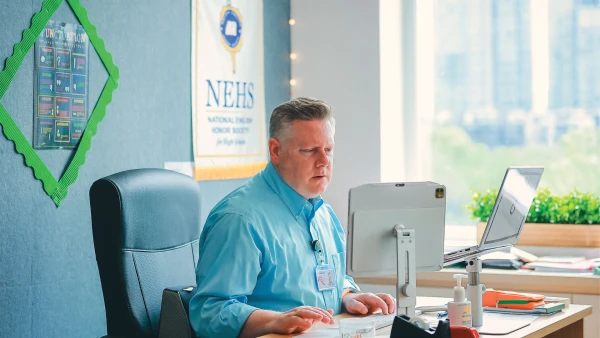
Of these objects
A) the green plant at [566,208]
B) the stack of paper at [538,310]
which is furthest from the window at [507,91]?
the stack of paper at [538,310]

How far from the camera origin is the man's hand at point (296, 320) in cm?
226

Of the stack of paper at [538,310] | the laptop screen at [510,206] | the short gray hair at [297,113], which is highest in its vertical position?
the short gray hair at [297,113]

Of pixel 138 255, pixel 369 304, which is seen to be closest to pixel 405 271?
pixel 369 304

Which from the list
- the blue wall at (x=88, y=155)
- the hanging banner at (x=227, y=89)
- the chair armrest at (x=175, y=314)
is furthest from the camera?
the hanging banner at (x=227, y=89)

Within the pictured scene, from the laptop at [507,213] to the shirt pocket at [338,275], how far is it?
1.16 feet

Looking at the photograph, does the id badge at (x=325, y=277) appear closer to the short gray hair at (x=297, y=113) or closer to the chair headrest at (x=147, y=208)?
the short gray hair at (x=297, y=113)

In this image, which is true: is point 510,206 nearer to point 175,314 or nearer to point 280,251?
point 280,251

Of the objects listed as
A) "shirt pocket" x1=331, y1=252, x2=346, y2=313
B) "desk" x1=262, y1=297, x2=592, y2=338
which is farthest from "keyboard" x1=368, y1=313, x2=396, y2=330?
"shirt pocket" x1=331, y1=252, x2=346, y2=313

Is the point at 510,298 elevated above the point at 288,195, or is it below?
below

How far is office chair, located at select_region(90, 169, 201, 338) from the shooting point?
2572 mm

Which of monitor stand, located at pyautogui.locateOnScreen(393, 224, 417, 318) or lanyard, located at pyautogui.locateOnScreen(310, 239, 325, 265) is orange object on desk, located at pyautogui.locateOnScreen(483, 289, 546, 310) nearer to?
monitor stand, located at pyautogui.locateOnScreen(393, 224, 417, 318)

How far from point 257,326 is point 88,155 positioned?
3.92 ft

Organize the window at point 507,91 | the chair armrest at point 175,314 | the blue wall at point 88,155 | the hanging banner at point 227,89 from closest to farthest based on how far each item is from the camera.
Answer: the chair armrest at point 175,314 < the blue wall at point 88,155 < the hanging banner at point 227,89 < the window at point 507,91

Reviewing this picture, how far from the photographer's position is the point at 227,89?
4004 mm
